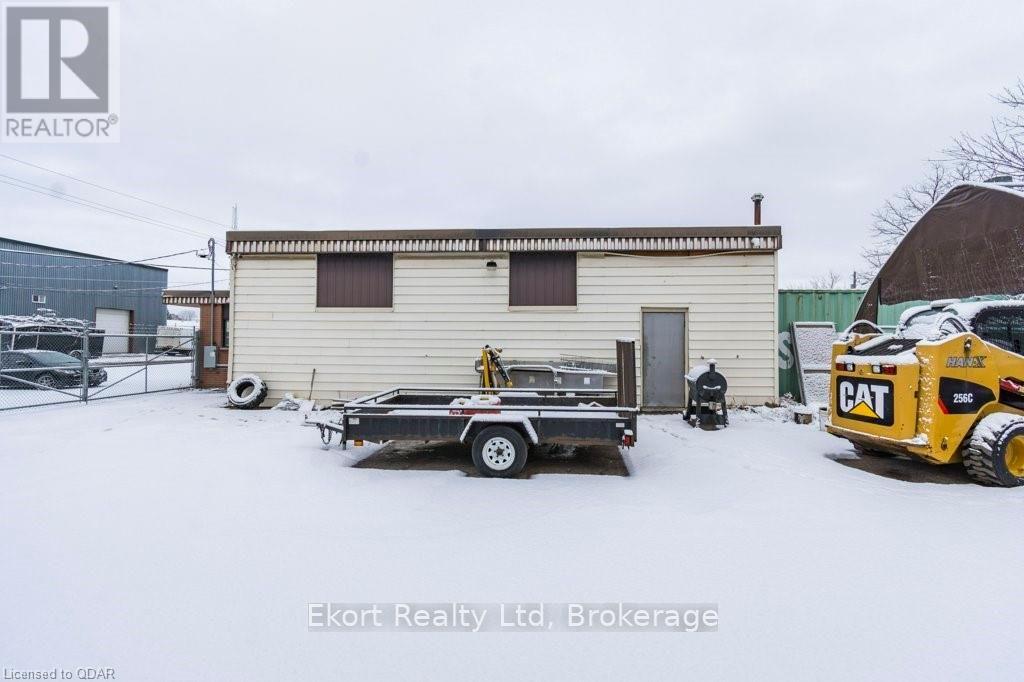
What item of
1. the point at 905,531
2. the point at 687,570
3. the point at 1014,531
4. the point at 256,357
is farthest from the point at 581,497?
the point at 256,357

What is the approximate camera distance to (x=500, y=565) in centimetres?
320

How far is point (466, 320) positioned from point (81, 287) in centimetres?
3412

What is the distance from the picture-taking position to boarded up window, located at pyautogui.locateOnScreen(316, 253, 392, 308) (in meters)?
10.5

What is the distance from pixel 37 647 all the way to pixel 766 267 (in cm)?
1127

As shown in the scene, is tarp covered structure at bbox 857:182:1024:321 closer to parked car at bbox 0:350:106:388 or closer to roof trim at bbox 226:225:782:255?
roof trim at bbox 226:225:782:255

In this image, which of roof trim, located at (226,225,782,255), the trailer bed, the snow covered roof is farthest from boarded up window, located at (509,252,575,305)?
the snow covered roof

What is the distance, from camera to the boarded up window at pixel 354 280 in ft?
34.5

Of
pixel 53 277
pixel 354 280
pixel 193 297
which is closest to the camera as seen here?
pixel 354 280

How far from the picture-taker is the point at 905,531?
3750 millimetres

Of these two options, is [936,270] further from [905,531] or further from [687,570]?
[687,570]

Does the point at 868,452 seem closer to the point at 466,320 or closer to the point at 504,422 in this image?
the point at 504,422

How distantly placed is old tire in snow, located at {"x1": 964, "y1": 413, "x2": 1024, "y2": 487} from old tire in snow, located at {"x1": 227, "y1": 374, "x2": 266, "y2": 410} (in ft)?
38.7

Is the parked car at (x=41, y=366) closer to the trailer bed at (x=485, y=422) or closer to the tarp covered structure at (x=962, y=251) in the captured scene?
the trailer bed at (x=485, y=422)

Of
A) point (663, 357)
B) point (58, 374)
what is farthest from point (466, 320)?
point (58, 374)
